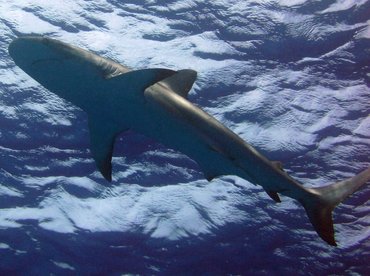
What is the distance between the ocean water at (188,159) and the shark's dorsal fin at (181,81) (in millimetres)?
4583

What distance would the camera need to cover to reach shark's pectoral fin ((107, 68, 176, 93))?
14.8 feet

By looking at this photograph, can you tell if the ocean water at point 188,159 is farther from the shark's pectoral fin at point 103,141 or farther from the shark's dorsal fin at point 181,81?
the shark's pectoral fin at point 103,141

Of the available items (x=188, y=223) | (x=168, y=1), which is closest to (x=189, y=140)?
(x=168, y=1)

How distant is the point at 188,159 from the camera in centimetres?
1234

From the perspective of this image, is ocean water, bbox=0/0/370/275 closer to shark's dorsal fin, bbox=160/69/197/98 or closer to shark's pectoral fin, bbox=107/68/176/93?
shark's dorsal fin, bbox=160/69/197/98

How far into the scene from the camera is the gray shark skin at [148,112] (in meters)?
4.53

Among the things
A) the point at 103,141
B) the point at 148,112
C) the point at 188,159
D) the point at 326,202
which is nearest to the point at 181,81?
the point at 148,112

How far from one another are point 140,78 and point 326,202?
3.46m

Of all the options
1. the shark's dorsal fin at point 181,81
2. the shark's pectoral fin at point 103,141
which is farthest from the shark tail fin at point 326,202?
the shark's pectoral fin at point 103,141

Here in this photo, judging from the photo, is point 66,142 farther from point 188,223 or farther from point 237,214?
point 237,214

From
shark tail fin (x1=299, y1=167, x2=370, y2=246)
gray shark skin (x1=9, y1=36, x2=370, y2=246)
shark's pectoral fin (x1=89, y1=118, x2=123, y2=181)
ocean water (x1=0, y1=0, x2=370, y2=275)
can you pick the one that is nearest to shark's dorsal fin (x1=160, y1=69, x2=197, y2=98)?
gray shark skin (x1=9, y1=36, x2=370, y2=246)

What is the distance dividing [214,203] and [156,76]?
9.88 metres

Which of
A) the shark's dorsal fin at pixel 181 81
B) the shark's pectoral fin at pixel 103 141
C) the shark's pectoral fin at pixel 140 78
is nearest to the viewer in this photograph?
the shark's pectoral fin at pixel 140 78

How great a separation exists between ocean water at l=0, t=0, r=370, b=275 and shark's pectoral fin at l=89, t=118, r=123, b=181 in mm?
4740
